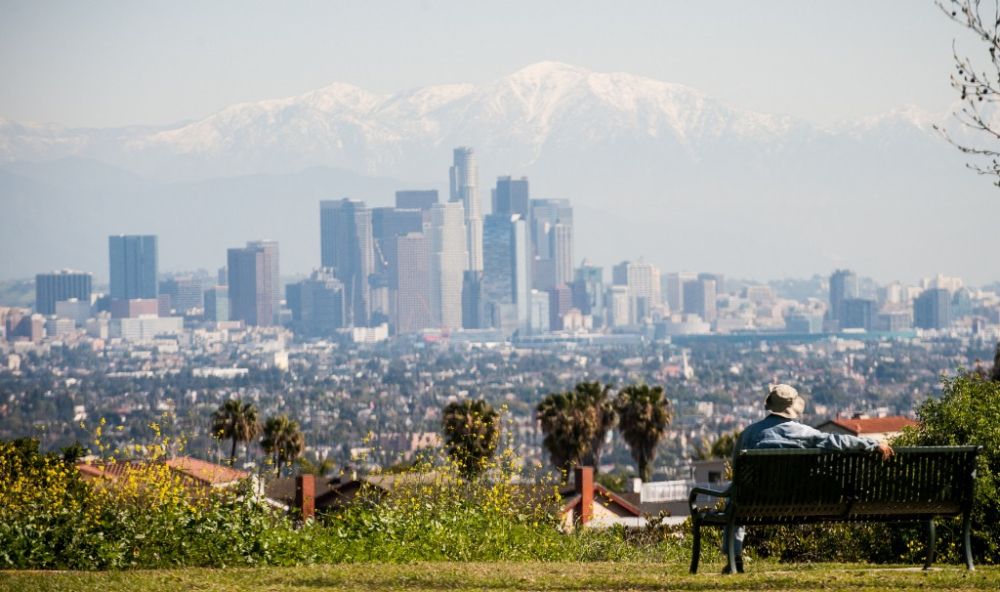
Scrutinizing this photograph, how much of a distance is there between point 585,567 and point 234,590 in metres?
2.67

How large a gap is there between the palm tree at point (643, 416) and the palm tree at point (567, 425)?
2578 millimetres

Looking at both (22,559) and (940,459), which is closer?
(940,459)

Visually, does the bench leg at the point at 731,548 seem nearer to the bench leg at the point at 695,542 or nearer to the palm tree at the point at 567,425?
the bench leg at the point at 695,542

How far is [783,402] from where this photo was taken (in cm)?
997

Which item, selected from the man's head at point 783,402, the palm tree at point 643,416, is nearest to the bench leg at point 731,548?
the man's head at point 783,402

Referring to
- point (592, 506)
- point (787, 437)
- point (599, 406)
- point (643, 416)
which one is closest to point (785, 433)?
point (787, 437)

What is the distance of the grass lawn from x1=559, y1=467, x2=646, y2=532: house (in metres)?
17.7

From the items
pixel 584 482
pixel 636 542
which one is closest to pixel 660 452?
pixel 584 482

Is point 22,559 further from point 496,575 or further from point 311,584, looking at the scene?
point 496,575

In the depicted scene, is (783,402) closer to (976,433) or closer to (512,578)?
(512,578)

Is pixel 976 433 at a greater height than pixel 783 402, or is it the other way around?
pixel 783 402

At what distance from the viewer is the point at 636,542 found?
17.6 m

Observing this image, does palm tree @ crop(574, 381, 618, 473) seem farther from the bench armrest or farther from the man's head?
the man's head

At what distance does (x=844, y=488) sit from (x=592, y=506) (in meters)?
27.5
